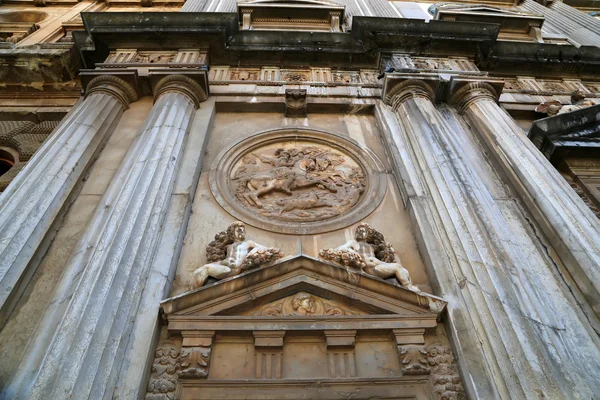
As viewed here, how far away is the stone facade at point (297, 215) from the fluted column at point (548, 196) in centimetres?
3

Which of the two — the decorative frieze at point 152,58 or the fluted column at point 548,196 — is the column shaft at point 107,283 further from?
the fluted column at point 548,196

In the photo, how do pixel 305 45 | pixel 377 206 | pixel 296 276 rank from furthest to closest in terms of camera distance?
pixel 305 45
pixel 377 206
pixel 296 276

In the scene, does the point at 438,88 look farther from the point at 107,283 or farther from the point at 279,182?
the point at 107,283

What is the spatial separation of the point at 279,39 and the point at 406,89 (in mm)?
3345

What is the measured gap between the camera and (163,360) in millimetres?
4312

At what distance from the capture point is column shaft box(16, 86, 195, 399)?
3.67 m

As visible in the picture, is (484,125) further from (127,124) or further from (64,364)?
(64,364)

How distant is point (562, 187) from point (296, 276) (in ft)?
13.9

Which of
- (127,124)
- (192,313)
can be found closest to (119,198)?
(192,313)

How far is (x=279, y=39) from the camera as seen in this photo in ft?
32.1

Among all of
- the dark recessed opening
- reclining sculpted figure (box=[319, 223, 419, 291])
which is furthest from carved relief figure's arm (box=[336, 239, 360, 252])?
the dark recessed opening

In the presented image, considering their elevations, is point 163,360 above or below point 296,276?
below

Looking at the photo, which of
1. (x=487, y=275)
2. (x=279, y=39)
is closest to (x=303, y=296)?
(x=487, y=275)

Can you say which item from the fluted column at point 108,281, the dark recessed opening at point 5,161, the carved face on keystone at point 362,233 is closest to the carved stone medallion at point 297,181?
the carved face on keystone at point 362,233
